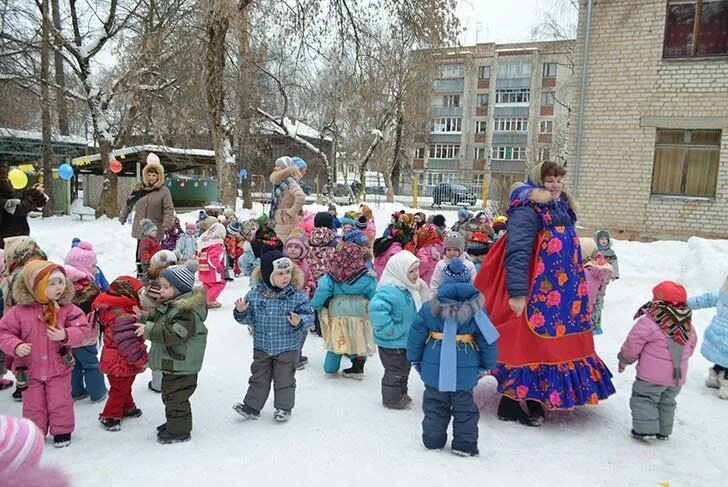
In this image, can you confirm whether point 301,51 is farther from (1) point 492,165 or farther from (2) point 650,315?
(1) point 492,165

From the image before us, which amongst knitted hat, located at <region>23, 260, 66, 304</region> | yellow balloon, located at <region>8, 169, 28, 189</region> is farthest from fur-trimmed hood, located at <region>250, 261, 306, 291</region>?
yellow balloon, located at <region>8, 169, 28, 189</region>

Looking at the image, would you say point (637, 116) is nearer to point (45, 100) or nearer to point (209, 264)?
point (209, 264)

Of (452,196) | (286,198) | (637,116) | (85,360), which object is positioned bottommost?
(85,360)

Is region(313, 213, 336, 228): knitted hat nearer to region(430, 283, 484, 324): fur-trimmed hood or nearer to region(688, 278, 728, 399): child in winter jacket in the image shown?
region(430, 283, 484, 324): fur-trimmed hood

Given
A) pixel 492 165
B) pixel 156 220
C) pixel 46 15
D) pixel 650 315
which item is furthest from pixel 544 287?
pixel 492 165

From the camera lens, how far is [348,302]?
5414 mm

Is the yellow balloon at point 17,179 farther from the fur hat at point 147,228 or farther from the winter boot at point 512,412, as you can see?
the winter boot at point 512,412

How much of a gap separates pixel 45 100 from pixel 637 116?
16.2 meters

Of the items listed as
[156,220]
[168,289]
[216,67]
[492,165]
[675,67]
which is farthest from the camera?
[492,165]

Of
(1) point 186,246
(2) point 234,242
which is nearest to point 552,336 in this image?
(1) point 186,246

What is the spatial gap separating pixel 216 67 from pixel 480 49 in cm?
4762

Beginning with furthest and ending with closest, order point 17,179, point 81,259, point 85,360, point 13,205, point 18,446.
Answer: point 17,179
point 13,205
point 81,259
point 85,360
point 18,446

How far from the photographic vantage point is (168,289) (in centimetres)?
386

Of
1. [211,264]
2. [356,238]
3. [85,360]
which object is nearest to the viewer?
[85,360]
